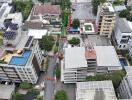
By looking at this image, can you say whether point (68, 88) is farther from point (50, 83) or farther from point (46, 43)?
point (46, 43)

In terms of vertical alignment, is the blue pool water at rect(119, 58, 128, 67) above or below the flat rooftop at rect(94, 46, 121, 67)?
below

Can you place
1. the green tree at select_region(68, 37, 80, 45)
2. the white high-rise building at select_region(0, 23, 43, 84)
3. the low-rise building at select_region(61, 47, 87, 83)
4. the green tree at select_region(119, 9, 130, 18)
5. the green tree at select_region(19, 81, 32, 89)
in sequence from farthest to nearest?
the green tree at select_region(119, 9, 130, 18) < the green tree at select_region(68, 37, 80, 45) < the green tree at select_region(19, 81, 32, 89) < the low-rise building at select_region(61, 47, 87, 83) < the white high-rise building at select_region(0, 23, 43, 84)

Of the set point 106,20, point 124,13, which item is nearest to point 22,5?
point 106,20

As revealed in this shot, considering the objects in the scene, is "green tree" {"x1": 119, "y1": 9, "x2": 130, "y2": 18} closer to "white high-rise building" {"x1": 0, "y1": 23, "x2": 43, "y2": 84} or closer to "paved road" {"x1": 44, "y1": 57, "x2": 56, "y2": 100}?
"paved road" {"x1": 44, "y1": 57, "x2": 56, "y2": 100}

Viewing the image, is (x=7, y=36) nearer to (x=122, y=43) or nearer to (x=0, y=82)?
(x=0, y=82)

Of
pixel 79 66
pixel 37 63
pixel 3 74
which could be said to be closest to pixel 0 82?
pixel 3 74

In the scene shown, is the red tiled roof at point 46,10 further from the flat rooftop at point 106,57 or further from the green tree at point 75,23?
the flat rooftop at point 106,57

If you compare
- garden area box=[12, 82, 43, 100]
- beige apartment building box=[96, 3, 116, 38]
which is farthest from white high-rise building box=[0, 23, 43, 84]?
beige apartment building box=[96, 3, 116, 38]

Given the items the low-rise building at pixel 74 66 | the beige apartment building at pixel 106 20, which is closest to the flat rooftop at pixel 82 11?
the beige apartment building at pixel 106 20
